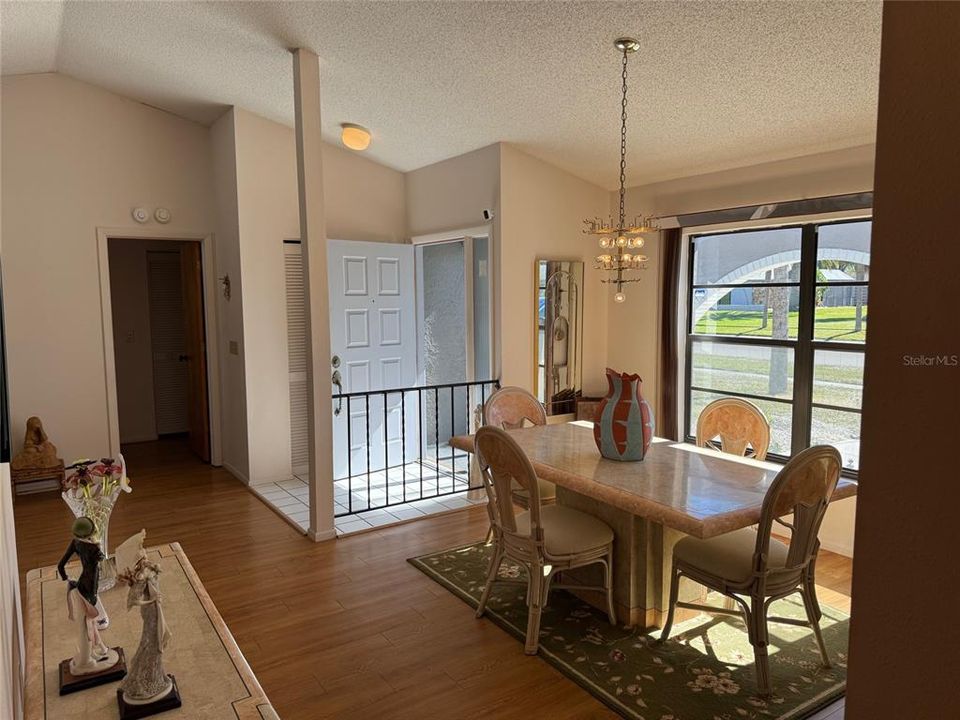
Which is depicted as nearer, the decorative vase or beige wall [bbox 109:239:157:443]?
the decorative vase

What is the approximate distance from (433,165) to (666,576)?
3.62 m

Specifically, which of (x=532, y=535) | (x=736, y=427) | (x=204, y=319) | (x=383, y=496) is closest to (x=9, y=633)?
(x=532, y=535)

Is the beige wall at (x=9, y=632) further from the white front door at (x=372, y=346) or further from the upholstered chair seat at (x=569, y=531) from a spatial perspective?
the white front door at (x=372, y=346)

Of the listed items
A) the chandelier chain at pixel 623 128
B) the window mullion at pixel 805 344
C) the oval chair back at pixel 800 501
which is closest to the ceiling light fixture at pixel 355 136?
the chandelier chain at pixel 623 128

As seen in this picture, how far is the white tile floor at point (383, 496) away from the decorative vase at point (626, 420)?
6.06 ft

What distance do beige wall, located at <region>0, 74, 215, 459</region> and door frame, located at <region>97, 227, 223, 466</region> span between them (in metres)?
0.05

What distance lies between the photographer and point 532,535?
9.25 feet

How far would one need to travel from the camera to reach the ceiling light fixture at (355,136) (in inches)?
186

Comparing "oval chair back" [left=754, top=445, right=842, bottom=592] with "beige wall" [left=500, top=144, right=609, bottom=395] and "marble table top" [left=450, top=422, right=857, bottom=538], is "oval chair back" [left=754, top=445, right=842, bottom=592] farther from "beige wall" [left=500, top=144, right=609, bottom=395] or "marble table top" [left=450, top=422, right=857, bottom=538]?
"beige wall" [left=500, top=144, right=609, bottom=395]

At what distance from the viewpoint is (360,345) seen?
5324mm

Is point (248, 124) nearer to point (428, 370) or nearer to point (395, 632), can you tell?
point (428, 370)

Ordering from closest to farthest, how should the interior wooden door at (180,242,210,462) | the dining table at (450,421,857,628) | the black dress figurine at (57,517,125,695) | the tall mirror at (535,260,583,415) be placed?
1. the black dress figurine at (57,517,125,695)
2. the dining table at (450,421,857,628)
3. the tall mirror at (535,260,583,415)
4. the interior wooden door at (180,242,210,462)

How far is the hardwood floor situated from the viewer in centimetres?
249

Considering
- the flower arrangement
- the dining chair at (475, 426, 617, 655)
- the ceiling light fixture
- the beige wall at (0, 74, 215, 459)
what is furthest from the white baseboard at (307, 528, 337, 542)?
the ceiling light fixture
